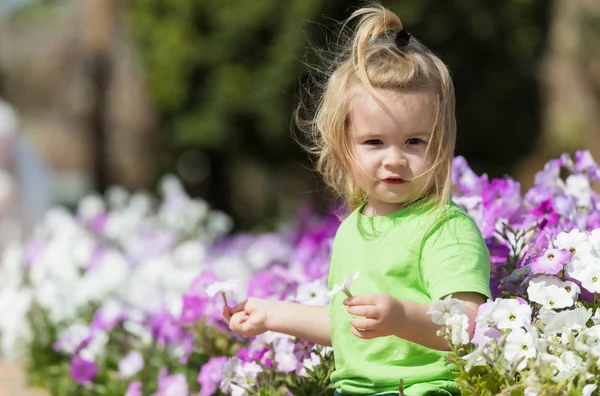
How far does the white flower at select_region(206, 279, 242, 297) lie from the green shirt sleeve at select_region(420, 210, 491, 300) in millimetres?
520

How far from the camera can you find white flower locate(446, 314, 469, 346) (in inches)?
80.7

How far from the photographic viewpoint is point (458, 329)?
2.06m

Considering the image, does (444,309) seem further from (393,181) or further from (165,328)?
(165,328)

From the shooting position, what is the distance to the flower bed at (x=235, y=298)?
2.11 meters

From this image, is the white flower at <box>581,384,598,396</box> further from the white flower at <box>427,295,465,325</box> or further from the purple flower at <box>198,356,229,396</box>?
the purple flower at <box>198,356,229,396</box>

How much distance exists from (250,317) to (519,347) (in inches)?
27.8

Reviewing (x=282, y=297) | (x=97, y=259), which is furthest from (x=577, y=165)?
(x=97, y=259)

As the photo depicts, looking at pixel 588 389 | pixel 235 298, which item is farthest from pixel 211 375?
pixel 588 389

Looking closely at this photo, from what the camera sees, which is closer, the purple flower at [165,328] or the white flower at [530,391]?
the white flower at [530,391]

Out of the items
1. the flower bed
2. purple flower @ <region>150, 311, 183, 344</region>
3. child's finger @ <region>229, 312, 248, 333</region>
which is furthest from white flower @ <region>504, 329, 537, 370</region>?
purple flower @ <region>150, 311, 183, 344</region>

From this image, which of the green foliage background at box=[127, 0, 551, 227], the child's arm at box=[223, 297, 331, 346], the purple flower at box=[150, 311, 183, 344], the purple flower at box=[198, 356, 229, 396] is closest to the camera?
the child's arm at box=[223, 297, 331, 346]

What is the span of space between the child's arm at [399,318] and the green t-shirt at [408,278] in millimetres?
62

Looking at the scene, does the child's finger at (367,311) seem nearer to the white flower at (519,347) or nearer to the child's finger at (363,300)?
the child's finger at (363,300)

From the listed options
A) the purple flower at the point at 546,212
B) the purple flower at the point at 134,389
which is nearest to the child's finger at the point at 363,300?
the purple flower at the point at 546,212
